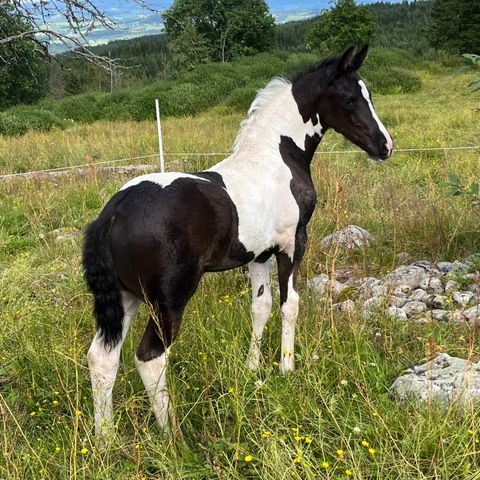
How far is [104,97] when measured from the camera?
23.8m

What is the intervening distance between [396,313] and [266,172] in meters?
1.47

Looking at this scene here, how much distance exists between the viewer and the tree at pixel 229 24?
3769 centimetres

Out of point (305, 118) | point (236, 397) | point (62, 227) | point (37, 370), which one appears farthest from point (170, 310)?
point (62, 227)

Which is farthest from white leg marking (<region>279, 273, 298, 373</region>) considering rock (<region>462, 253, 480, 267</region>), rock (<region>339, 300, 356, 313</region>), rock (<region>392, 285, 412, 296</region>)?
rock (<region>462, 253, 480, 267</region>)

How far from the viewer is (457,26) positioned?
31.8 metres

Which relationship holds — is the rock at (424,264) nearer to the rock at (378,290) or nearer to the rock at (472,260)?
the rock at (472,260)

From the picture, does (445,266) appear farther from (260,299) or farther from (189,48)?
(189,48)

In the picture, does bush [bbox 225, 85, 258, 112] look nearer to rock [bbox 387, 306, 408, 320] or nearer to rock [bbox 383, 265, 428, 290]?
rock [bbox 383, 265, 428, 290]

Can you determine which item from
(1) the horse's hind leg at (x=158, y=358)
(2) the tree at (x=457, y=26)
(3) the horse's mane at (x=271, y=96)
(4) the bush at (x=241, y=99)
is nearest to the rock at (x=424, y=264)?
(3) the horse's mane at (x=271, y=96)

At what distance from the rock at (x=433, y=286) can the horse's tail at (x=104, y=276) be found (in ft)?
8.53

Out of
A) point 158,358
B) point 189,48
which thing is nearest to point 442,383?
point 158,358

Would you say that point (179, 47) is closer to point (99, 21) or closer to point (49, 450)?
point (99, 21)

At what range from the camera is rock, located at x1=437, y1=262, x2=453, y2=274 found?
442cm

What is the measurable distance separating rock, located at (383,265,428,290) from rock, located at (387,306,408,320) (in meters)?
0.43
